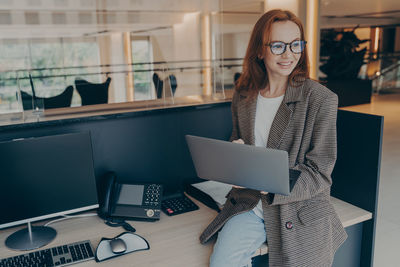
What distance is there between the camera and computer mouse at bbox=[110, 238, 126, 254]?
147cm

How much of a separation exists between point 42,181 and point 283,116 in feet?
3.51

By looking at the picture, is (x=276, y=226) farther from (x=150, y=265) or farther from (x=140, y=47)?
(x=140, y=47)

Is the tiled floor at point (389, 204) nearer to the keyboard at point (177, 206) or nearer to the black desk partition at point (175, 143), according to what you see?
the black desk partition at point (175, 143)

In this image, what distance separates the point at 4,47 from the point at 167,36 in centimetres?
387

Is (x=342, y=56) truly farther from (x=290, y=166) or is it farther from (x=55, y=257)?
(x=55, y=257)

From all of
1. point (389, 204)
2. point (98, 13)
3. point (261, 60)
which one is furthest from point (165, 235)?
Result: point (98, 13)

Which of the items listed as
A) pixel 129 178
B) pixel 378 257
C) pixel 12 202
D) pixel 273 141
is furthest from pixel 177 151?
pixel 378 257

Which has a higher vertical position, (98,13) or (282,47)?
(98,13)

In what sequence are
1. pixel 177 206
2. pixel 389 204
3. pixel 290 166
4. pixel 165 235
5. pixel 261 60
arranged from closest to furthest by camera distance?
pixel 290 166
pixel 165 235
pixel 261 60
pixel 177 206
pixel 389 204

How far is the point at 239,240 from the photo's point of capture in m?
1.54

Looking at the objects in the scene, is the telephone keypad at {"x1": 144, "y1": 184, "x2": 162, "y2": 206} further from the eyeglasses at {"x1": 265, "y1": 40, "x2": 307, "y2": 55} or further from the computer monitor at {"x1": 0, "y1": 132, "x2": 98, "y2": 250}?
the eyeglasses at {"x1": 265, "y1": 40, "x2": 307, "y2": 55}

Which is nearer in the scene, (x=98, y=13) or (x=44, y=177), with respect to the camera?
(x=44, y=177)

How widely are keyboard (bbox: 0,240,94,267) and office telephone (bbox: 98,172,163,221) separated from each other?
0.28 m

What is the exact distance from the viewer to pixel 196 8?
927cm
